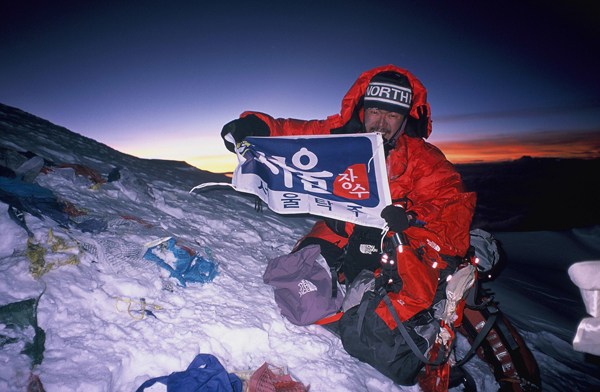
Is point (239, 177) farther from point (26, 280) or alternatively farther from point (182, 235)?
point (26, 280)

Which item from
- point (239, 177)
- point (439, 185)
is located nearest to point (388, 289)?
point (439, 185)

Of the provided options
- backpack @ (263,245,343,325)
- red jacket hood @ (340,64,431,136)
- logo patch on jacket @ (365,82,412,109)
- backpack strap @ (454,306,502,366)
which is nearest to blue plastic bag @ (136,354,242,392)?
backpack @ (263,245,343,325)

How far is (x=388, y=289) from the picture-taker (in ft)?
6.98

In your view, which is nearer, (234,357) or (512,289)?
(234,357)

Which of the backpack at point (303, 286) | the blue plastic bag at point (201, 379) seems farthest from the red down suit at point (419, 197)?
the blue plastic bag at point (201, 379)

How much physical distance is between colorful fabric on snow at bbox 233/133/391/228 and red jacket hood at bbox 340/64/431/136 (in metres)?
0.90

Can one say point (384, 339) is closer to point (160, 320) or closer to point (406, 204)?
point (406, 204)

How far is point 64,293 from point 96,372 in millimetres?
663

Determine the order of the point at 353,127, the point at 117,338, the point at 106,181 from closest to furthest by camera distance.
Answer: the point at 117,338 → the point at 353,127 → the point at 106,181

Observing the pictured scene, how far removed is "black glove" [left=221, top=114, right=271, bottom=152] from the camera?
2.48 m

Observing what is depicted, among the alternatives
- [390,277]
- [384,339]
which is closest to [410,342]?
[384,339]

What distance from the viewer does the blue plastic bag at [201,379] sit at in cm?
141

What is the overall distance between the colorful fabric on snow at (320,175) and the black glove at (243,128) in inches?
4.4

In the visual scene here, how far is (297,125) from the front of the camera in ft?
9.57
